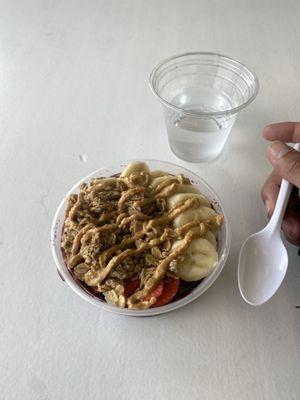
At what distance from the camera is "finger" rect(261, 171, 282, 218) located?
0.61 metres

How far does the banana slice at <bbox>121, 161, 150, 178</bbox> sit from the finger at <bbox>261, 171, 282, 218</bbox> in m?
0.20

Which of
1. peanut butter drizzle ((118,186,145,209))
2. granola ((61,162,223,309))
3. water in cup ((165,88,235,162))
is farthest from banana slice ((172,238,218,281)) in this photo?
water in cup ((165,88,235,162))

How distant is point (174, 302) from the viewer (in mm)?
504

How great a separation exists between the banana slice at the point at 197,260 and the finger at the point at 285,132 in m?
0.28

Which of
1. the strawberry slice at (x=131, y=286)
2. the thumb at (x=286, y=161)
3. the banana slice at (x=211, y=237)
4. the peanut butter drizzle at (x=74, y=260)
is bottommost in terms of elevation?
the strawberry slice at (x=131, y=286)

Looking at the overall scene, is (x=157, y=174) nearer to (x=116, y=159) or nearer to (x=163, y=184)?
(x=163, y=184)

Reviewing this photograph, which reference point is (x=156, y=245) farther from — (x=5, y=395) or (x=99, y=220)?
(x=5, y=395)

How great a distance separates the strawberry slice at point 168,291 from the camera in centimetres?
50

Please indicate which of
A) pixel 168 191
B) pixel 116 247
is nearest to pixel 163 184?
pixel 168 191

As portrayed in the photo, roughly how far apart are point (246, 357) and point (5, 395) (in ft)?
1.05

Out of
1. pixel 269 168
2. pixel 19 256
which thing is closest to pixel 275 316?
pixel 269 168

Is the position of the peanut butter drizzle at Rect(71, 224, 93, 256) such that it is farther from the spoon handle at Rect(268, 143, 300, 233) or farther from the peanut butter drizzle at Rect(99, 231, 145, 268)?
the spoon handle at Rect(268, 143, 300, 233)

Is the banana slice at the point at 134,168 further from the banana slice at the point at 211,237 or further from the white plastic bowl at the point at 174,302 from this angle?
the banana slice at the point at 211,237

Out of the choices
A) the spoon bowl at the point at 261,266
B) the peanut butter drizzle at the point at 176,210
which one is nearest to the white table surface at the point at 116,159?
the spoon bowl at the point at 261,266
